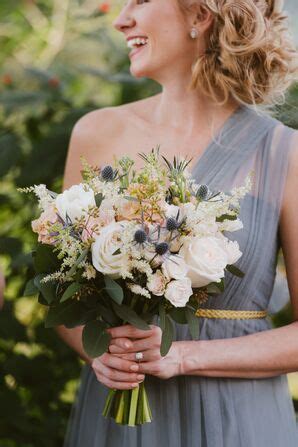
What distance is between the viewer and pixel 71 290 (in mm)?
2311

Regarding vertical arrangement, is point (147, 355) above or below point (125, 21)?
below

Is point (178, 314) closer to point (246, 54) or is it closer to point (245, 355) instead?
point (245, 355)

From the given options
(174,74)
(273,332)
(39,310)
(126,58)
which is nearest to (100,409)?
(273,332)

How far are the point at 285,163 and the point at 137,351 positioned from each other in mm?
880

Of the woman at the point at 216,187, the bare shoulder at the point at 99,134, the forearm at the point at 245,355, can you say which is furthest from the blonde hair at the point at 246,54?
the forearm at the point at 245,355

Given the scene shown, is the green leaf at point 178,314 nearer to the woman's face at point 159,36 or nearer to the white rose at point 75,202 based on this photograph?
the white rose at point 75,202

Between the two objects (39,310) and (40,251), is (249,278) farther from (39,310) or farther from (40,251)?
(39,310)

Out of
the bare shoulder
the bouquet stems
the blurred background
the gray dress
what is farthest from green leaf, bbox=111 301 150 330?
the blurred background

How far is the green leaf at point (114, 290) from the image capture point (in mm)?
2285

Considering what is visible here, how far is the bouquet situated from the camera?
231 centimetres

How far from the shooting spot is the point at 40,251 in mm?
2420

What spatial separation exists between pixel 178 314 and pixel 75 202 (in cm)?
47

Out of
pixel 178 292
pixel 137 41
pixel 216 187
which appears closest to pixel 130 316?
pixel 178 292

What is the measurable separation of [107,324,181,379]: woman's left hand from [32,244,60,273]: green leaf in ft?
1.02
